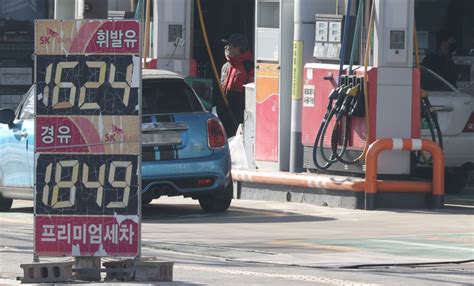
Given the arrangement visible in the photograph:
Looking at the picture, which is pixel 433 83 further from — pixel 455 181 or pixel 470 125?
pixel 455 181

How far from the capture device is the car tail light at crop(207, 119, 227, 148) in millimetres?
14914

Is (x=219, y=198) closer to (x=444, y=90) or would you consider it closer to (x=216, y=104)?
(x=444, y=90)

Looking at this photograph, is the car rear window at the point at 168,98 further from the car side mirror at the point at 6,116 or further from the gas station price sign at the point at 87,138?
the gas station price sign at the point at 87,138

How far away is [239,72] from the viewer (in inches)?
808

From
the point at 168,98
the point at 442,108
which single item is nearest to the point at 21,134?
the point at 168,98

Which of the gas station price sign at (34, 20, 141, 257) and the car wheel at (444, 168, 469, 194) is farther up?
the gas station price sign at (34, 20, 141, 257)

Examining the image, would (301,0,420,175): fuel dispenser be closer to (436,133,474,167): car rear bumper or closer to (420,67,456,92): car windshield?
(436,133,474,167): car rear bumper

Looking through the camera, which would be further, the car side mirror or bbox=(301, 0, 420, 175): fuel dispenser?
bbox=(301, 0, 420, 175): fuel dispenser

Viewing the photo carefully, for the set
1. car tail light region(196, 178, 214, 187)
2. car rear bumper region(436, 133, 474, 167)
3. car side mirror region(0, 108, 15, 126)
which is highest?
car side mirror region(0, 108, 15, 126)

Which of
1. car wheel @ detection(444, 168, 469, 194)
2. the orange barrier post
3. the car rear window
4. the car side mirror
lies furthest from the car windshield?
the car side mirror

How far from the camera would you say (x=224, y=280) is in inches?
398

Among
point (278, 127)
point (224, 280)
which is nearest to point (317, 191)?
point (278, 127)

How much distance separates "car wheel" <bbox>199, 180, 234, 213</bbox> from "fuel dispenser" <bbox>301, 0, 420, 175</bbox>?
1510mm

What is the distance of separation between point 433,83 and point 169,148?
15.7ft
